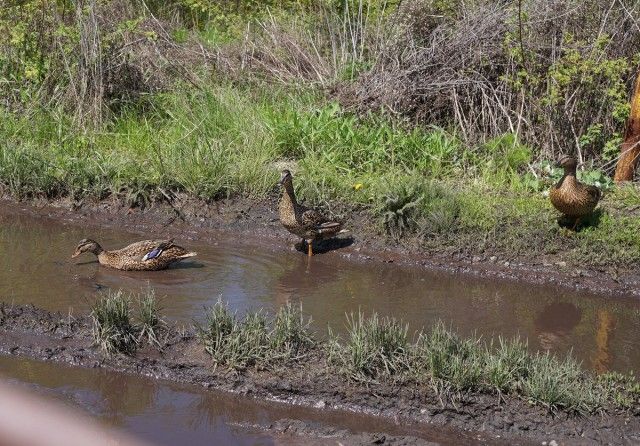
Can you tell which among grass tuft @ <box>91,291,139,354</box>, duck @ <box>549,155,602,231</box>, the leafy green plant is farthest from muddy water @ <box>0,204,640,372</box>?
duck @ <box>549,155,602,231</box>

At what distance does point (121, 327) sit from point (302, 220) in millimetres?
2937

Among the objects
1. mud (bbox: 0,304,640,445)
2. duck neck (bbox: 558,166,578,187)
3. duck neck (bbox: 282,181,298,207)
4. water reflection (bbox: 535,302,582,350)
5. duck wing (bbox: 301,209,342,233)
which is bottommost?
water reflection (bbox: 535,302,582,350)

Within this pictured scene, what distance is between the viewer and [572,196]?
8758 millimetres

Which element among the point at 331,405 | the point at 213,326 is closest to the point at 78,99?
the point at 213,326

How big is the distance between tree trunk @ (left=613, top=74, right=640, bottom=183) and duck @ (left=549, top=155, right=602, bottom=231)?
4.79 ft

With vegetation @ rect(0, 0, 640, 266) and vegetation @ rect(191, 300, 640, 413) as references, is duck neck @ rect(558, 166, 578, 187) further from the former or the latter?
vegetation @ rect(191, 300, 640, 413)

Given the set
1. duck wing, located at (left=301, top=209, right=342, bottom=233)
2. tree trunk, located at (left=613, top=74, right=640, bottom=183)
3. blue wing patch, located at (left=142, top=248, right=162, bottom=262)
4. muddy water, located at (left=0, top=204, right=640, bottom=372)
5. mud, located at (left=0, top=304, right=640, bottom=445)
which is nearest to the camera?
mud, located at (left=0, top=304, right=640, bottom=445)

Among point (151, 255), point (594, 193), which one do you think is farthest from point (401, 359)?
point (594, 193)

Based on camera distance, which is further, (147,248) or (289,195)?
(289,195)

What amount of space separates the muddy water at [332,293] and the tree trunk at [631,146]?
250 centimetres

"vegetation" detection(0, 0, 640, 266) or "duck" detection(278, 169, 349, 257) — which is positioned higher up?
"vegetation" detection(0, 0, 640, 266)

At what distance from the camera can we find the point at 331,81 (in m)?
12.1

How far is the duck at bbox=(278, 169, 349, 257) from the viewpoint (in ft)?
29.3

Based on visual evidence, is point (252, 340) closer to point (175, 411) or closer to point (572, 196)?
point (175, 411)
